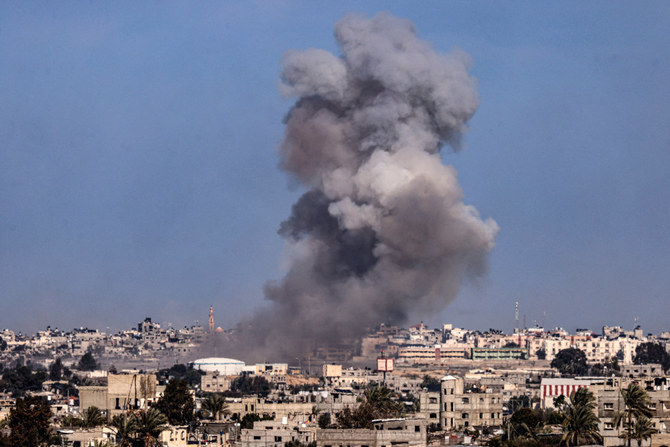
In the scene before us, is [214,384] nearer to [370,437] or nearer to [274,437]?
[274,437]

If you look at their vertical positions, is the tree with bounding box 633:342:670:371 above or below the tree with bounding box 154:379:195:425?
above

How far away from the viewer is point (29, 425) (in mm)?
61438

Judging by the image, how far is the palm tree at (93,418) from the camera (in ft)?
232

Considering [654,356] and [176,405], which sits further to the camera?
[654,356]

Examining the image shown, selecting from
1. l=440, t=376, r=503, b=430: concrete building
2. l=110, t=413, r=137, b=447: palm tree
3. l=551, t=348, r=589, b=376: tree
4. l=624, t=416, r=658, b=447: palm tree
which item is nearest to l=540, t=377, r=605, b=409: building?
l=440, t=376, r=503, b=430: concrete building

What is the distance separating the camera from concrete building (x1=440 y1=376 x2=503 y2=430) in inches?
3272

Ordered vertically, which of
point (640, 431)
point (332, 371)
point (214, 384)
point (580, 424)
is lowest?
point (640, 431)

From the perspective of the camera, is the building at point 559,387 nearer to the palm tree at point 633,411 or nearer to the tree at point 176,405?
the tree at point 176,405

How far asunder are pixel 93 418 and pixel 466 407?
2395cm

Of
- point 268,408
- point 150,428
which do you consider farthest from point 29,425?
point 268,408

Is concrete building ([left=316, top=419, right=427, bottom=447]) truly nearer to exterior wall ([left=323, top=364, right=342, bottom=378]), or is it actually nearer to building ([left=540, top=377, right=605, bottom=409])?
building ([left=540, top=377, right=605, bottom=409])

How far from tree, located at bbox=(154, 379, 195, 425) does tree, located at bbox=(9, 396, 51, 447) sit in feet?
42.1

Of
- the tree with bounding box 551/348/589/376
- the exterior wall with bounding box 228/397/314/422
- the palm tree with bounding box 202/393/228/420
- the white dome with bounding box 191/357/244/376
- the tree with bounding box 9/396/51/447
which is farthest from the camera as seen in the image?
the white dome with bounding box 191/357/244/376

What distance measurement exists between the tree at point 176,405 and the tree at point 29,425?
42.1 ft
